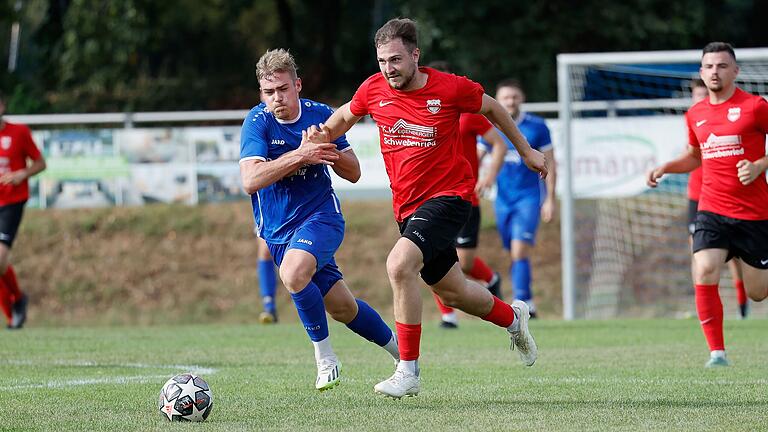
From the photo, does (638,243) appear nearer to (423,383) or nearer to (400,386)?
(423,383)

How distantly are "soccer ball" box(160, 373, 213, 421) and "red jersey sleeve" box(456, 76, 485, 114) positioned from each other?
2.12m

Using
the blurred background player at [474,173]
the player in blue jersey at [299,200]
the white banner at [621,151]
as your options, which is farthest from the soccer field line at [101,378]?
the white banner at [621,151]

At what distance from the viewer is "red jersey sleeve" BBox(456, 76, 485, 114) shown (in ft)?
23.2

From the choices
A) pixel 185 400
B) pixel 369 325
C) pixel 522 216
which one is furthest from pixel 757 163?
pixel 522 216

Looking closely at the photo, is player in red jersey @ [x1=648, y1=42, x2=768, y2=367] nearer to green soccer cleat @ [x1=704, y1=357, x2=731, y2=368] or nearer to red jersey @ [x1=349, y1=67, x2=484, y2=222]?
green soccer cleat @ [x1=704, y1=357, x2=731, y2=368]

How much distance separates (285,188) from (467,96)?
1263mm

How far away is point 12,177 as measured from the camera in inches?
525

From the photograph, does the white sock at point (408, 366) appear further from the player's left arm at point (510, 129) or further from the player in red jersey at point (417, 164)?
the player's left arm at point (510, 129)

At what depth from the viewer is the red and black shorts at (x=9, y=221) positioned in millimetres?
13492

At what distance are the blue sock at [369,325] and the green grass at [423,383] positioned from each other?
33 cm

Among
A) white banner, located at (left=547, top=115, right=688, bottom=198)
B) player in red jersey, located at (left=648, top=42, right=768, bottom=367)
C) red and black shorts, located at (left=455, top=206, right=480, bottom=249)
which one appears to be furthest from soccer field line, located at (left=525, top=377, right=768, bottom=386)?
white banner, located at (left=547, top=115, right=688, bottom=198)

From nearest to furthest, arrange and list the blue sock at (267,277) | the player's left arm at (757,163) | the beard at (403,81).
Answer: the beard at (403,81) → the player's left arm at (757,163) → the blue sock at (267,277)

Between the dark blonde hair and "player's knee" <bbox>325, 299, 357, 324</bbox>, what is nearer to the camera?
the dark blonde hair

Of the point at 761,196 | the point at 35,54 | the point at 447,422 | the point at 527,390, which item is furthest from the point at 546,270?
the point at 35,54
